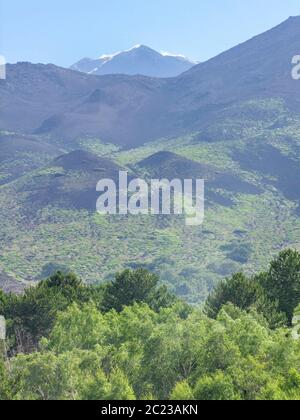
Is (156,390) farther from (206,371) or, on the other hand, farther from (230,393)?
(230,393)

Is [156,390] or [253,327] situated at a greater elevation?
[253,327]

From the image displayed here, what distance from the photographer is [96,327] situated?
5747 centimetres

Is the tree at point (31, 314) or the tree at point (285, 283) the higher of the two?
the tree at point (285, 283)

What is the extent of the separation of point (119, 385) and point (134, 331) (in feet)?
41.7

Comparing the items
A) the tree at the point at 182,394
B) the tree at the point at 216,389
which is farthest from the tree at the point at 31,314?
the tree at the point at 182,394

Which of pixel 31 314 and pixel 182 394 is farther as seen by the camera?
pixel 31 314

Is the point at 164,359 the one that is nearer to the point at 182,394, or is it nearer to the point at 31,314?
the point at 182,394

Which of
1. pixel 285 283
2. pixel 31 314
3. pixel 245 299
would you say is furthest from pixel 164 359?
pixel 31 314

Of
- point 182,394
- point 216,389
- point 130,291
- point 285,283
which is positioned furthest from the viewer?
point 130,291

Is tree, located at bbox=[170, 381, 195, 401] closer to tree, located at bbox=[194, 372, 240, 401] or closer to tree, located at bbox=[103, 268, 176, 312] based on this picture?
tree, located at bbox=[194, 372, 240, 401]

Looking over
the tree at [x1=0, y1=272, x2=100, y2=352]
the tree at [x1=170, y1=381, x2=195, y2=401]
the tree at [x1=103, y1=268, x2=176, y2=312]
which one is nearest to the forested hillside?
the tree at [x1=170, y1=381, x2=195, y2=401]

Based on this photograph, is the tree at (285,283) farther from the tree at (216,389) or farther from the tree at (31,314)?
the tree at (216,389)

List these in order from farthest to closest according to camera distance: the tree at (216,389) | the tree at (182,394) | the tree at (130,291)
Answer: the tree at (130,291), the tree at (216,389), the tree at (182,394)
